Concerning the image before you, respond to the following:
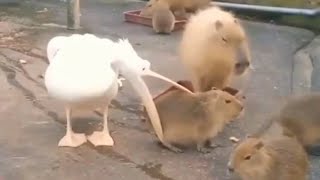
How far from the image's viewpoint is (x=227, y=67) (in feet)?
12.1

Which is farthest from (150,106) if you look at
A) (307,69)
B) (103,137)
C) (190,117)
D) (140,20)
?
(140,20)

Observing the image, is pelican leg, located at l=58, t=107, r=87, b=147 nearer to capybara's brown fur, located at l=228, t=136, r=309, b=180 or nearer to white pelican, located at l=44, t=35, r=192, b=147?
white pelican, located at l=44, t=35, r=192, b=147

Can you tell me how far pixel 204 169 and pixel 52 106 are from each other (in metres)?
1.01

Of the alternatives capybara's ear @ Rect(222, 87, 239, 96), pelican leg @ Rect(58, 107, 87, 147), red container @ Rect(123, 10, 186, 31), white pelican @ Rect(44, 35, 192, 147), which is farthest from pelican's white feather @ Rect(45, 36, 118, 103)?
red container @ Rect(123, 10, 186, 31)

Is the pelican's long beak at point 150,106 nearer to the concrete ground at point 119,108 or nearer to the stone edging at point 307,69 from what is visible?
the concrete ground at point 119,108

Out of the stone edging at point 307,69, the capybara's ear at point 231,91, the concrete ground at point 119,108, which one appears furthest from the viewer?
the stone edging at point 307,69

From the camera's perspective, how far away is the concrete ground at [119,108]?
300 centimetres

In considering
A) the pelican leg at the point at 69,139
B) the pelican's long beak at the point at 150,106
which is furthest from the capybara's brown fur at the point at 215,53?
the pelican leg at the point at 69,139

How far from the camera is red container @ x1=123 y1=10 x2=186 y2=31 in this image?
572 cm

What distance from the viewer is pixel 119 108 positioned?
374cm

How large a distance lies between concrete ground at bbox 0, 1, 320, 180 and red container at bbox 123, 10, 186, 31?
0.19 ft

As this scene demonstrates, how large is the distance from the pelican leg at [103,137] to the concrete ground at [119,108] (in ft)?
0.11

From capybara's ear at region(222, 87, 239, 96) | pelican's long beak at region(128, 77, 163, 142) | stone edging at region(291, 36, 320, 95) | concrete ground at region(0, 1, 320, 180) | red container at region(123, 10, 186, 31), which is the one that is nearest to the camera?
concrete ground at region(0, 1, 320, 180)

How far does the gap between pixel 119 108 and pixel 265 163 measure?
1215mm
